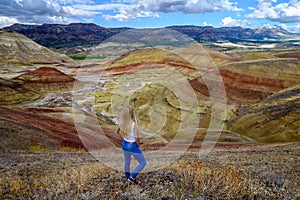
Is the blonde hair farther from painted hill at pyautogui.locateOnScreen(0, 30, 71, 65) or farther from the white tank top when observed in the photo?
painted hill at pyautogui.locateOnScreen(0, 30, 71, 65)

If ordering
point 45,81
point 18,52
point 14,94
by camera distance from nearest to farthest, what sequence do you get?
point 14,94
point 45,81
point 18,52

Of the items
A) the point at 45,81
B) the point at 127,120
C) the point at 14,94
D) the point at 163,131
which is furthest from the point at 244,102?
the point at 45,81

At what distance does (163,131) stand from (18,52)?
162m

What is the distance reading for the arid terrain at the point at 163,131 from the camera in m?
6.73

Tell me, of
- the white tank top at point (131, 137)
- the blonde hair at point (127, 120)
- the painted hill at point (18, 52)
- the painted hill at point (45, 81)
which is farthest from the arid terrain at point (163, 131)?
the painted hill at point (18, 52)

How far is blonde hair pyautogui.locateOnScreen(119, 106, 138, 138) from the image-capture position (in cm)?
644

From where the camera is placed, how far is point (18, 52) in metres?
180

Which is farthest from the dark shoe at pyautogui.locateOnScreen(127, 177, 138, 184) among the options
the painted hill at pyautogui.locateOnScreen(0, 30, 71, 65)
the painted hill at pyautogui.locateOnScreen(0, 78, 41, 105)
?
the painted hill at pyautogui.locateOnScreen(0, 30, 71, 65)

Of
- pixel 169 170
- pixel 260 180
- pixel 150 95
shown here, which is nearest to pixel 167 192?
pixel 169 170

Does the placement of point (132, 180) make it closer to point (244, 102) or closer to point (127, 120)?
point (127, 120)

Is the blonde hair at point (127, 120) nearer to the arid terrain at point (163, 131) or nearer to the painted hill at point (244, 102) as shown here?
the arid terrain at point (163, 131)

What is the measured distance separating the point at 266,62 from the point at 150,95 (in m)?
33.9

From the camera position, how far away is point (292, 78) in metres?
70.9

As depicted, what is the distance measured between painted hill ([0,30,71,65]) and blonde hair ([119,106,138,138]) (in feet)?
566
